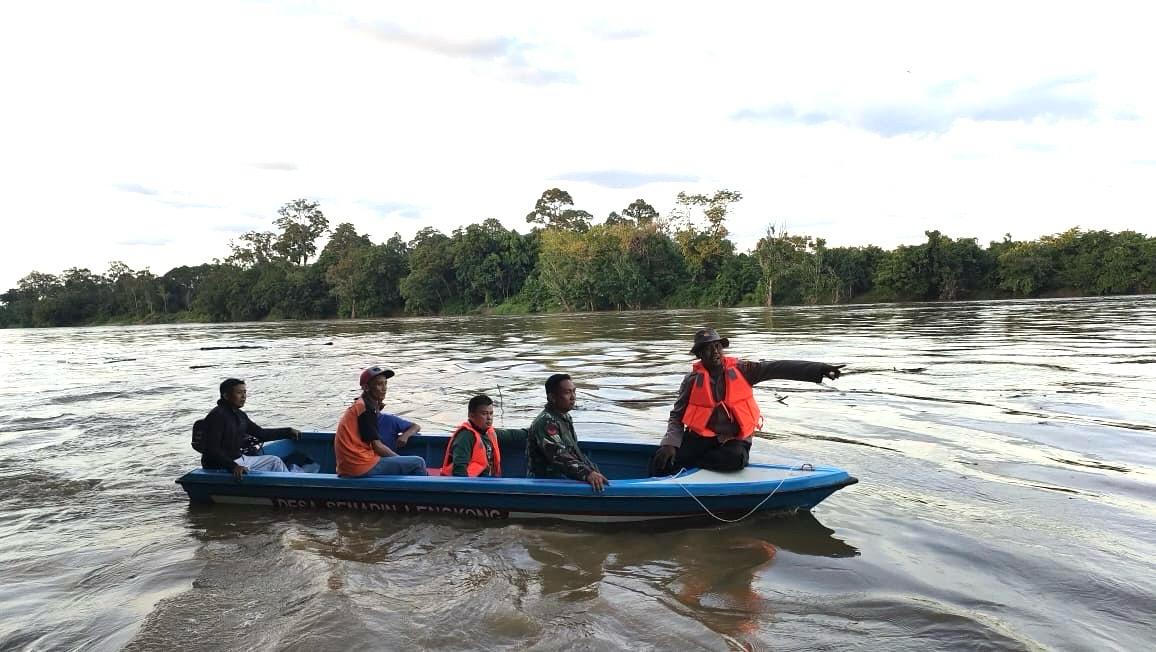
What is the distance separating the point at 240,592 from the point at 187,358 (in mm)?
21172

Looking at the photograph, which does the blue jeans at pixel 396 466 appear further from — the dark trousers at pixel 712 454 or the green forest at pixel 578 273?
the green forest at pixel 578 273

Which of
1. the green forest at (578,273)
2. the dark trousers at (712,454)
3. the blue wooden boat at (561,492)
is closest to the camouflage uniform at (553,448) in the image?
the blue wooden boat at (561,492)

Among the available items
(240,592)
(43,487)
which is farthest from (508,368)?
(240,592)

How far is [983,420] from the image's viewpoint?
802cm

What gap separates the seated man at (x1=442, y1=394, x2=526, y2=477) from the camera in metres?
5.52

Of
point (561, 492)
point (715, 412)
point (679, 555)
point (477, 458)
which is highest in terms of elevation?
point (715, 412)

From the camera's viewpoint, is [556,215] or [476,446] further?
[556,215]

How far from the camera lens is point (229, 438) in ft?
19.7

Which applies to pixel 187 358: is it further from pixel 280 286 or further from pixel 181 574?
pixel 280 286

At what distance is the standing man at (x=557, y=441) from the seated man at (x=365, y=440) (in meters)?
1.25

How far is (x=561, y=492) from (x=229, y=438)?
3.06 metres

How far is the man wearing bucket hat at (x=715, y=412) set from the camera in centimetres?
529

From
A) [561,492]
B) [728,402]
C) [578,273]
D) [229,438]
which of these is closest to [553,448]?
[561,492]

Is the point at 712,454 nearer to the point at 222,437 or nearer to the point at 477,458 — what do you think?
the point at 477,458
